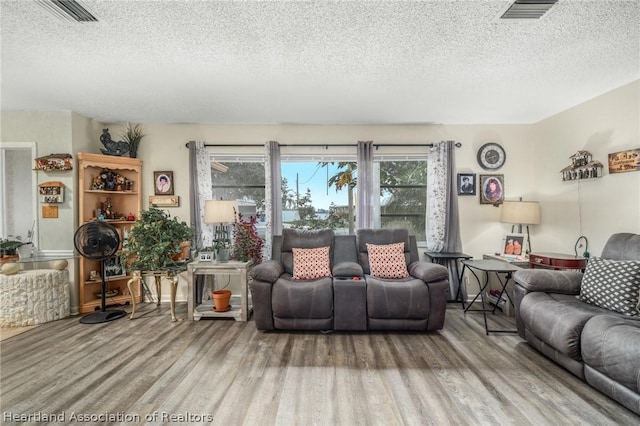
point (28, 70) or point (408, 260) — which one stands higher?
point (28, 70)

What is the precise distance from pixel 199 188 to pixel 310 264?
192cm

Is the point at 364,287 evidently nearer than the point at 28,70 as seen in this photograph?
No

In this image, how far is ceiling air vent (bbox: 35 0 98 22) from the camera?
5.52 ft

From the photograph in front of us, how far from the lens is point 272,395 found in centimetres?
195

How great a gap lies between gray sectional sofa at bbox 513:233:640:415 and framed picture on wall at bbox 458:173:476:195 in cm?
160

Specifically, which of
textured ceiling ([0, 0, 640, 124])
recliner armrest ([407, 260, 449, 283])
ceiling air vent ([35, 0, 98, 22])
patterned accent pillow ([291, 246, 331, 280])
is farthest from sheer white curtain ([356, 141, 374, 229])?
ceiling air vent ([35, 0, 98, 22])

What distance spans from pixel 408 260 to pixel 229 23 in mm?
2979

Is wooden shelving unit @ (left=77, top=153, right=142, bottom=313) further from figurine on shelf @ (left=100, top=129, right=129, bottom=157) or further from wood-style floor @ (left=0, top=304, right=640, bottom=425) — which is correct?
wood-style floor @ (left=0, top=304, right=640, bottom=425)

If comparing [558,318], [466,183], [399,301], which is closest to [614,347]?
[558,318]

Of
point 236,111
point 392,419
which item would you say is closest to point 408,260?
point 392,419

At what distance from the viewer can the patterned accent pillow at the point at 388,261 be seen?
332 cm

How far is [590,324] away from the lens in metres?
2.00

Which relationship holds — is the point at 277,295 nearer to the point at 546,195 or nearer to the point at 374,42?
the point at 374,42

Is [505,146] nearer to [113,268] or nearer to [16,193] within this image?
[113,268]
